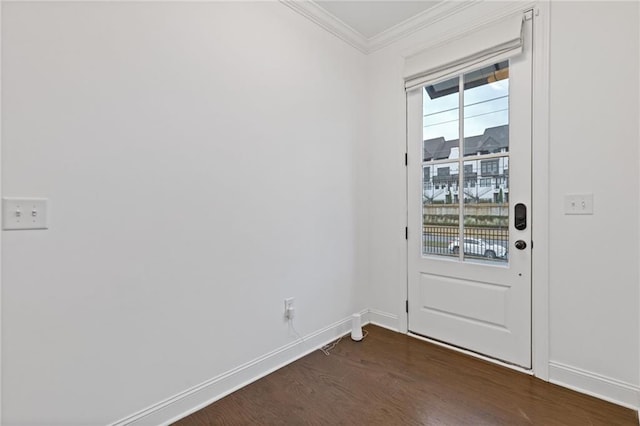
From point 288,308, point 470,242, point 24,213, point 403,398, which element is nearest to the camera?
point 24,213

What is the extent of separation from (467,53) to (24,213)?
271 centimetres

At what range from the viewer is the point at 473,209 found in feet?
7.32

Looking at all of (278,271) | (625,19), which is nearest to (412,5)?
(625,19)

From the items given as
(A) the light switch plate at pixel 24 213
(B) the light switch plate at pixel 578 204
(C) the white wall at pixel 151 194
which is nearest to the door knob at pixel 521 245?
(B) the light switch plate at pixel 578 204

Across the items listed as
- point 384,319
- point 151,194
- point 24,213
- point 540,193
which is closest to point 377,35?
point 540,193

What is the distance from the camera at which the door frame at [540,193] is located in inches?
74.1

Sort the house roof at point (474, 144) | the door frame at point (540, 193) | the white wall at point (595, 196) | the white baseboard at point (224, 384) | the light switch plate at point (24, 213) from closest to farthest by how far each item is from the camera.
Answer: the light switch plate at point (24, 213)
the white baseboard at point (224, 384)
the white wall at point (595, 196)
the door frame at point (540, 193)
the house roof at point (474, 144)

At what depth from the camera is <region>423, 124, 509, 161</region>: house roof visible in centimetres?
210

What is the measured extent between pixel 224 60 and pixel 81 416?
6.36 feet

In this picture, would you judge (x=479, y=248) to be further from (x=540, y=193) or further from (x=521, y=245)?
(x=540, y=193)

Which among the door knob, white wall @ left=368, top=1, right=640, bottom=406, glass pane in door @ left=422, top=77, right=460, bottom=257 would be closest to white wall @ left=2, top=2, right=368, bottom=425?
glass pane in door @ left=422, top=77, right=460, bottom=257

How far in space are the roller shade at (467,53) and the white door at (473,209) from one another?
0.06m

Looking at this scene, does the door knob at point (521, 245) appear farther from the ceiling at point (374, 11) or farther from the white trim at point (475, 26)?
the ceiling at point (374, 11)

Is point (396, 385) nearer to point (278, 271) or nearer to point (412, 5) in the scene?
point (278, 271)
